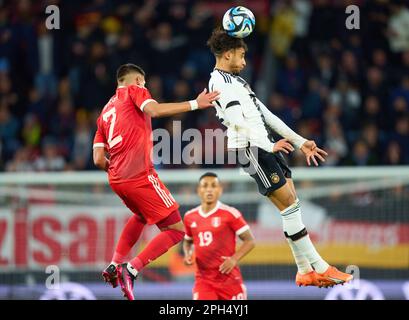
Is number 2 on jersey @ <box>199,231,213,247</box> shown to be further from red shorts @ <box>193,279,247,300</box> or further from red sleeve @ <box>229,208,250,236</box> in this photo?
red shorts @ <box>193,279,247,300</box>

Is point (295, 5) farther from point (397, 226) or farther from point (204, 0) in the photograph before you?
point (397, 226)

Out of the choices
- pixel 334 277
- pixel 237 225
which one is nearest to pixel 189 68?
Result: pixel 237 225

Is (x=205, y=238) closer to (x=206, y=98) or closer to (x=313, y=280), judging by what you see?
(x=313, y=280)

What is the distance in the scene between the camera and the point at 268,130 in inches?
360

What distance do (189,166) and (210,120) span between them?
1.02 meters

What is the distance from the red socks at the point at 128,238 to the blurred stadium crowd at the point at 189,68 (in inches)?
233

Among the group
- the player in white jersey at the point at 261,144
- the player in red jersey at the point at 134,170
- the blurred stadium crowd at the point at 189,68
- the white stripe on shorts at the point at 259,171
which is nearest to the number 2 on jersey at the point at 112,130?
the player in red jersey at the point at 134,170

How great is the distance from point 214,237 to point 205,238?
0.10 meters

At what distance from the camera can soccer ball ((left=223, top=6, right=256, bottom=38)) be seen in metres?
8.94

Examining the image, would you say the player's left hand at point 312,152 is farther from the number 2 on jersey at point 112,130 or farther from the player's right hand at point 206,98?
the number 2 on jersey at point 112,130

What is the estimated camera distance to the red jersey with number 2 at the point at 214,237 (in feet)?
37.5

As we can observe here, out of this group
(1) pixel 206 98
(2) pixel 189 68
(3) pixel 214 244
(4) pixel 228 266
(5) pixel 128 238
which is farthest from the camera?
(2) pixel 189 68

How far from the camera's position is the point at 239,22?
8.94m

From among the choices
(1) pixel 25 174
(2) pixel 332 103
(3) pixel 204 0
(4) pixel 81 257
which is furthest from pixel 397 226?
(3) pixel 204 0
